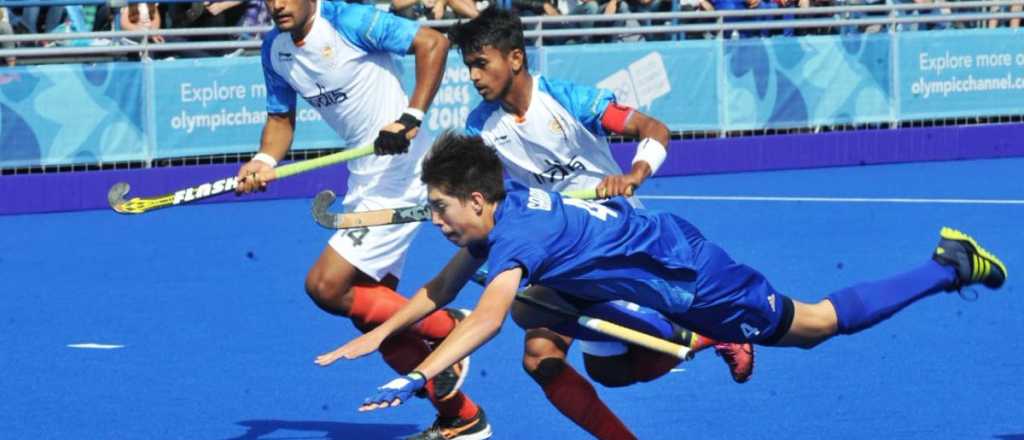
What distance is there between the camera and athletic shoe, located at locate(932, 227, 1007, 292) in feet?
21.6

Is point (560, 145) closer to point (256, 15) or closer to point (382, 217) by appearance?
point (382, 217)

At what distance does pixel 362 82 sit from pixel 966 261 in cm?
242

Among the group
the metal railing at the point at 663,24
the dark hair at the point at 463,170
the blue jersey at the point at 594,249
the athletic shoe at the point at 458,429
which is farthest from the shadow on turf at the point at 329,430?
the metal railing at the point at 663,24

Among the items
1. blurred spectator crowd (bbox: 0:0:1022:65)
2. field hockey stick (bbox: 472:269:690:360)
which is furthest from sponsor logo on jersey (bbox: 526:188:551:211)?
blurred spectator crowd (bbox: 0:0:1022:65)

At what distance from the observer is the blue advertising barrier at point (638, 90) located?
14242 millimetres

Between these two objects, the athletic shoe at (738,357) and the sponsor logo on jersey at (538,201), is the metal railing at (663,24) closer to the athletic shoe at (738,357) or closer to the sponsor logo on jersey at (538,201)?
the athletic shoe at (738,357)

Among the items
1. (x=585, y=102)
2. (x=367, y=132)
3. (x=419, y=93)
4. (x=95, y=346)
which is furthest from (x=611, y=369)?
(x=95, y=346)

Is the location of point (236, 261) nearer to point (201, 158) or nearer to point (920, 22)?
point (201, 158)

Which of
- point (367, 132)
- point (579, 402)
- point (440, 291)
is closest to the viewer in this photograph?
point (440, 291)

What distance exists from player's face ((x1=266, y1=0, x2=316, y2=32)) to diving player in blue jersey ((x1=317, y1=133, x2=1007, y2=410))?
1709 millimetres

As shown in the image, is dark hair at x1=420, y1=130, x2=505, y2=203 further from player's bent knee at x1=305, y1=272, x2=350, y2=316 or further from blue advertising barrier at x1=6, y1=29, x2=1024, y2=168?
blue advertising barrier at x1=6, y1=29, x2=1024, y2=168

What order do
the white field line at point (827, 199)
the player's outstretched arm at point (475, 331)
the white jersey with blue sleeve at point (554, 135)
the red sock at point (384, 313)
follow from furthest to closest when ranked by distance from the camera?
the white field line at point (827, 199) → the red sock at point (384, 313) → the white jersey with blue sleeve at point (554, 135) → the player's outstretched arm at point (475, 331)

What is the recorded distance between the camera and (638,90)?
15.9 meters

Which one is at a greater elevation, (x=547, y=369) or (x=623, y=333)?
(x=623, y=333)
